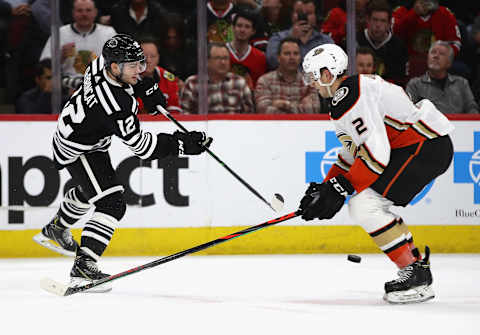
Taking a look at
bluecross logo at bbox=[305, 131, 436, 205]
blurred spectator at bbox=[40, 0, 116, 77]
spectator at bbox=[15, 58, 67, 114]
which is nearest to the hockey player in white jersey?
bluecross logo at bbox=[305, 131, 436, 205]

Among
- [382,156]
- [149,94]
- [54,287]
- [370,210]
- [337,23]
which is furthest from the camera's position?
[337,23]

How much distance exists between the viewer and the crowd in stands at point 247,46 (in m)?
5.23

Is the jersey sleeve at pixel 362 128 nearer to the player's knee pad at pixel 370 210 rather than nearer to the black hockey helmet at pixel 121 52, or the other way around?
the player's knee pad at pixel 370 210

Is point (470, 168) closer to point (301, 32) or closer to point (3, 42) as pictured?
point (301, 32)

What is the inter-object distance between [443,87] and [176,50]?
187 cm

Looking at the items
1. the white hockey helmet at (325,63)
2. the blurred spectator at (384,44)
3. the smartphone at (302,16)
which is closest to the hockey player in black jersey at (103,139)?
the white hockey helmet at (325,63)

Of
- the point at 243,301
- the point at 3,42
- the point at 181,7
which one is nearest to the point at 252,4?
the point at 181,7

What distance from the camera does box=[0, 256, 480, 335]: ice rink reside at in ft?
9.37

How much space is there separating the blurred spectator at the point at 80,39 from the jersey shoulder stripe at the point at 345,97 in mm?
2412

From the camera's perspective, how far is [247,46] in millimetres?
5379

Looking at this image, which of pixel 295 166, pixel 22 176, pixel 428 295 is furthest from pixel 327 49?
pixel 22 176

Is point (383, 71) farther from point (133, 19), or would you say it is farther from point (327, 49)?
point (327, 49)

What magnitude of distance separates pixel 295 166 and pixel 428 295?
6.86ft

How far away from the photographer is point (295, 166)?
535cm
